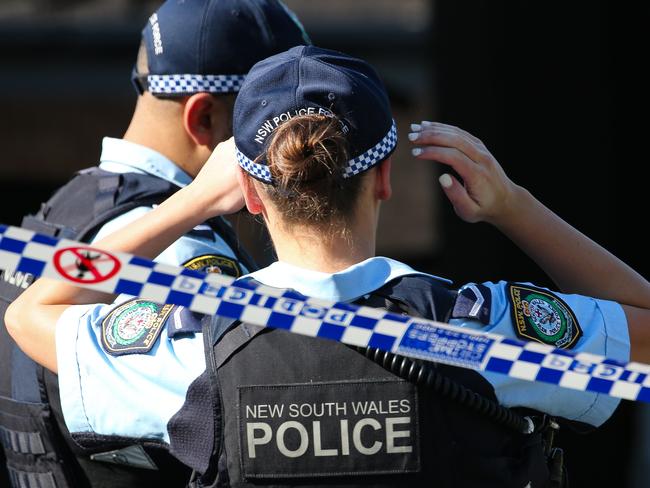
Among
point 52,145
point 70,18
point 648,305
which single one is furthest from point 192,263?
point 70,18

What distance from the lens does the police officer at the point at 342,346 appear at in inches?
69.8

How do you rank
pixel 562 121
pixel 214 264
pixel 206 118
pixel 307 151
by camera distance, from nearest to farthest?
pixel 307 151 → pixel 214 264 → pixel 206 118 → pixel 562 121

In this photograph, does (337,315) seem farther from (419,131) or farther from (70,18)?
(70,18)

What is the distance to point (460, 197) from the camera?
1.98 metres

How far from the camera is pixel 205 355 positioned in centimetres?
183

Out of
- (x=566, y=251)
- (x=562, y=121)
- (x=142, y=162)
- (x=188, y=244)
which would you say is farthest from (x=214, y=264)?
(x=562, y=121)

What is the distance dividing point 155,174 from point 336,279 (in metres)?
0.96

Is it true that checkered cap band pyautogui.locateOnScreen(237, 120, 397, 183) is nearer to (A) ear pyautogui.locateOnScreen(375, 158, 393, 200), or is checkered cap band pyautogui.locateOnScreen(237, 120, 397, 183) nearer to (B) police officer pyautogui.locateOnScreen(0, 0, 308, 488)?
(A) ear pyautogui.locateOnScreen(375, 158, 393, 200)

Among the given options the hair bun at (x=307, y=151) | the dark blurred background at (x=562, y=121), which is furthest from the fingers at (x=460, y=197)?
the dark blurred background at (x=562, y=121)

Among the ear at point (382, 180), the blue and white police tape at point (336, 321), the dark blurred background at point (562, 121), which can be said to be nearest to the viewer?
the blue and white police tape at point (336, 321)

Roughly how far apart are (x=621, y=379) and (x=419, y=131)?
0.57 m

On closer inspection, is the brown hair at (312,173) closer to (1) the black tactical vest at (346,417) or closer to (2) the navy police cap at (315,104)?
(2) the navy police cap at (315,104)

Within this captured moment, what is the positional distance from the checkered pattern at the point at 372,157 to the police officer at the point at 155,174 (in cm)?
61

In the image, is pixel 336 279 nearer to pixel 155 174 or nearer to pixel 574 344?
pixel 574 344
